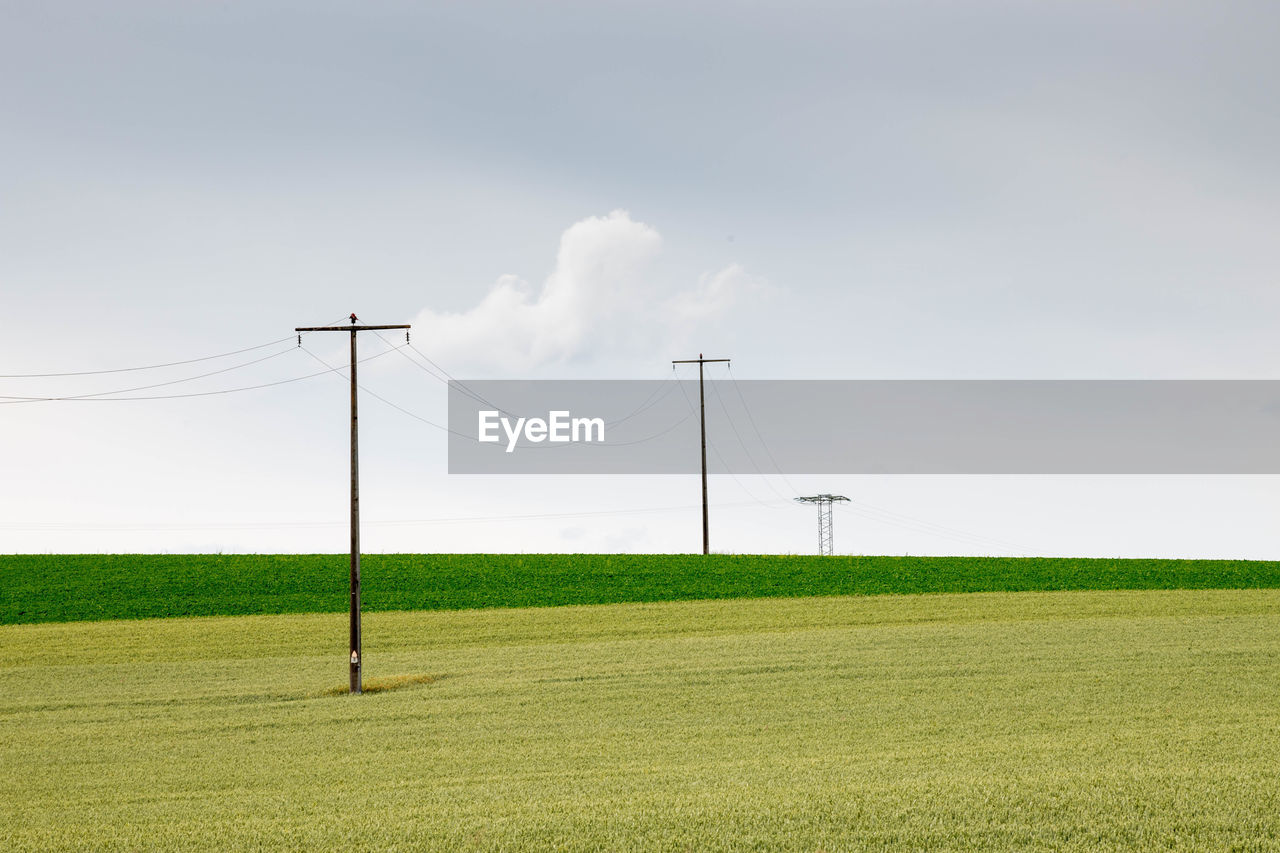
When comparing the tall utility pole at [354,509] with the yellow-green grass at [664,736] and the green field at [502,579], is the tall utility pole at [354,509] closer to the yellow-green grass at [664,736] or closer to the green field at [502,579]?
the yellow-green grass at [664,736]

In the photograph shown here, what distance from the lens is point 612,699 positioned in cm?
2272

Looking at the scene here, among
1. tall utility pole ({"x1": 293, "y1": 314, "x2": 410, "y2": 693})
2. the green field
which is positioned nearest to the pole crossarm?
tall utility pole ({"x1": 293, "y1": 314, "x2": 410, "y2": 693})

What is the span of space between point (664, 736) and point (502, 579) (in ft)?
103

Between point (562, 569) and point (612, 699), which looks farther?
point (562, 569)

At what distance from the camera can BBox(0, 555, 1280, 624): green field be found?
145 ft

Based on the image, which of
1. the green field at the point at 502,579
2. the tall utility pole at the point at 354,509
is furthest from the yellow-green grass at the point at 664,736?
the green field at the point at 502,579

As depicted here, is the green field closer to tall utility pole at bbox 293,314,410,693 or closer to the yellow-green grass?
the yellow-green grass

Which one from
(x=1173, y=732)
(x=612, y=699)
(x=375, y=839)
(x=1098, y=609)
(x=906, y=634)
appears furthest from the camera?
(x=1098, y=609)

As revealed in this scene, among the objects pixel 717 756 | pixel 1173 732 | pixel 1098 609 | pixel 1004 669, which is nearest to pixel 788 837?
pixel 717 756

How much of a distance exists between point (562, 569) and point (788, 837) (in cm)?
4086

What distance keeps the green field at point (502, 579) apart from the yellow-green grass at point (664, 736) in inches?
255

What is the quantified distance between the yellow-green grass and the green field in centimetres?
648

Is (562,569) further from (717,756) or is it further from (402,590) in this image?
(717,756)

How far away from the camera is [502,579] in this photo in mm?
48812
